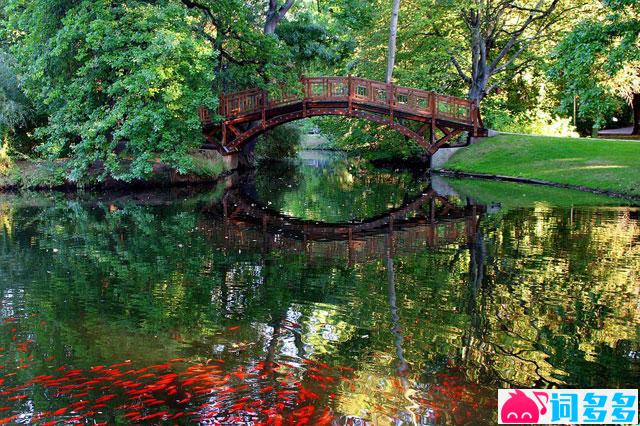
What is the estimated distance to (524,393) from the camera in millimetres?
5555

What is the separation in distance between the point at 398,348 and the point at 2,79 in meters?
25.6

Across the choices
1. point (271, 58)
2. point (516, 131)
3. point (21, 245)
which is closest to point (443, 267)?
point (21, 245)

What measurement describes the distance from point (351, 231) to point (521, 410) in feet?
32.2

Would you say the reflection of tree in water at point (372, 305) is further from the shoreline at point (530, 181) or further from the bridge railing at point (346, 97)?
the bridge railing at point (346, 97)

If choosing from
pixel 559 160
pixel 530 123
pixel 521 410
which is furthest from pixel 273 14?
pixel 521 410

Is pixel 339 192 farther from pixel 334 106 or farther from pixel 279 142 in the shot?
pixel 279 142

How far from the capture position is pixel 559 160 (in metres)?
25.9

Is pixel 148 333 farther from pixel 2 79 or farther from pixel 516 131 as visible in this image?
pixel 516 131

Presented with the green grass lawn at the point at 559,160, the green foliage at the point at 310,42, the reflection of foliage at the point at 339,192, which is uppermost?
the green foliage at the point at 310,42

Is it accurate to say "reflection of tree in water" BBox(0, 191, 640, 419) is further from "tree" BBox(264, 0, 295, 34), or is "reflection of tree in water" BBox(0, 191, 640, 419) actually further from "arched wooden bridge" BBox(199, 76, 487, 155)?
"tree" BBox(264, 0, 295, 34)

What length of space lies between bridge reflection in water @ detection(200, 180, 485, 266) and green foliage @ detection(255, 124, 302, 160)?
18837mm

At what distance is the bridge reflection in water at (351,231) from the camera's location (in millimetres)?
12836

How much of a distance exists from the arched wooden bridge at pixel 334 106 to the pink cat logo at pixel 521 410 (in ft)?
79.2

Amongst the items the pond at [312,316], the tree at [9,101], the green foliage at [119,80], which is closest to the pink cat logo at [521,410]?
the pond at [312,316]
